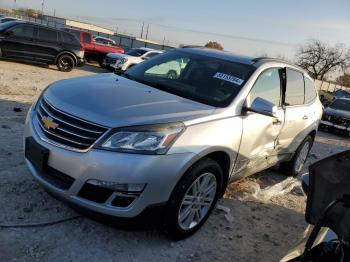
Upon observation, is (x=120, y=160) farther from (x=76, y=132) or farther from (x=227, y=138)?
(x=227, y=138)

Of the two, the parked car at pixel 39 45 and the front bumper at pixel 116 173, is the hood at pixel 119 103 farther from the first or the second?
the parked car at pixel 39 45

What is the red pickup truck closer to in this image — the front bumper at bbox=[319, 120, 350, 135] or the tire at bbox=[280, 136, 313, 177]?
the front bumper at bbox=[319, 120, 350, 135]

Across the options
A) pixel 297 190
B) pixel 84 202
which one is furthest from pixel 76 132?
pixel 297 190

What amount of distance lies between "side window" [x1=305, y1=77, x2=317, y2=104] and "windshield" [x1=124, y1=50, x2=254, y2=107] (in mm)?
1991

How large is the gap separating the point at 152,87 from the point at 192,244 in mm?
1696

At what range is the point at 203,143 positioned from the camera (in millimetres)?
3895

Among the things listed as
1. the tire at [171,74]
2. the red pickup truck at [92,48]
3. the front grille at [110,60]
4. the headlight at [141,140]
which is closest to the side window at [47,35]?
the front grille at [110,60]

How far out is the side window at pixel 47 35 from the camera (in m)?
17.2

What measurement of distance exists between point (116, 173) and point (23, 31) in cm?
1492

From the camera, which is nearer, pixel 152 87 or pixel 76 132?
pixel 76 132

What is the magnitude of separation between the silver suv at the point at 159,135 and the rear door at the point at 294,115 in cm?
28

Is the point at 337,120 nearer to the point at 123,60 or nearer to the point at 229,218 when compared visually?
the point at 123,60

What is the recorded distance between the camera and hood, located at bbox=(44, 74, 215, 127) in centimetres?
369

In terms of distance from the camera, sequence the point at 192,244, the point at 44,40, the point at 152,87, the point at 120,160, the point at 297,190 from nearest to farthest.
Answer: the point at 120,160 → the point at 192,244 → the point at 152,87 → the point at 297,190 → the point at 44,40
